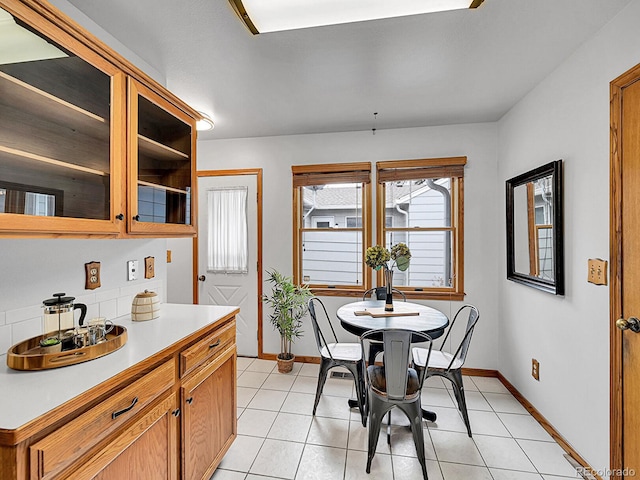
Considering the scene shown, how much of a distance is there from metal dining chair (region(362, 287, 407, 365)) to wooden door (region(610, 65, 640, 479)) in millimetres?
1307

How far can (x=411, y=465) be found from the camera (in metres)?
1.84

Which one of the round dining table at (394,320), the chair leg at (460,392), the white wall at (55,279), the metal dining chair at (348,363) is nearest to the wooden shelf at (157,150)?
the white wall at (55,279)

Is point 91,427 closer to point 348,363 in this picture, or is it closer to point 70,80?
point 70,80

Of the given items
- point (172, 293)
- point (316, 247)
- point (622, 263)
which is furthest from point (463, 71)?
point (172, 293)

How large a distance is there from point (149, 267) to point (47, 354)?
1.01 metres

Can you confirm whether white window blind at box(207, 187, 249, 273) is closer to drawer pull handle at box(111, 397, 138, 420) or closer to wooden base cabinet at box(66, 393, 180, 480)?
wooden base cabinet at box(66, 393, 180, 480)

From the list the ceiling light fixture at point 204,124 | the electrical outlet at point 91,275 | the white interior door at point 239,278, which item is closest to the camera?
the electrical outlet at point 91,275

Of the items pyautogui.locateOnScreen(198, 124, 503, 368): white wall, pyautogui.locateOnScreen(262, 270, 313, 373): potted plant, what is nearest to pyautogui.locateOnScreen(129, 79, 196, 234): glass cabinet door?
pyautogui.locateOnScreen(262, 270, 313, 373): potted plant

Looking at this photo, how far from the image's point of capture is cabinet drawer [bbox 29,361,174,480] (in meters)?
0.82

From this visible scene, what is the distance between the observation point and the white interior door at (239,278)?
3504 millimetres

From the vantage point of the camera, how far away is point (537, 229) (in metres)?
2.33

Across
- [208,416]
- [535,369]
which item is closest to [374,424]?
[208,416]

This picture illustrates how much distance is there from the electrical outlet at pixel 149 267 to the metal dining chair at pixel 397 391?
1.45m

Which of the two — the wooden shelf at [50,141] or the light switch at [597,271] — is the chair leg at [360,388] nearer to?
the light switch at [597,271]
